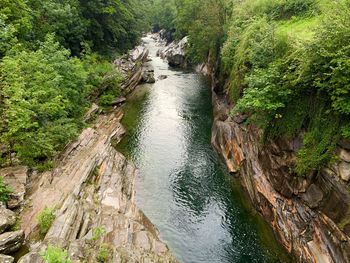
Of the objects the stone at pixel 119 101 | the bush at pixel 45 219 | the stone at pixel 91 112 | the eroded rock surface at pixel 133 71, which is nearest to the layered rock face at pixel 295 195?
the bush at pixel 45 219

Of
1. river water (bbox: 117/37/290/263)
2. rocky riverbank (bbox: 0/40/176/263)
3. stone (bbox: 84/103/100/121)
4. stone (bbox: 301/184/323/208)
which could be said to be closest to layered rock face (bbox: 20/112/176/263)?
rocky riverbank (bbox: 0/40/176/263)

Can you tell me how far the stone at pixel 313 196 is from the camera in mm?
16750

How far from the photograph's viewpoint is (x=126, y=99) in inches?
1762

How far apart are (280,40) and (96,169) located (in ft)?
56.7

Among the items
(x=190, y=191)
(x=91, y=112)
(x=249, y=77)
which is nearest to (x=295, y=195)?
(x=249, y=77)

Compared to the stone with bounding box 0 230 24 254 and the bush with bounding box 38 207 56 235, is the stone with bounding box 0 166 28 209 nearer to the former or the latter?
the bush with bounding box 38 207 56 235

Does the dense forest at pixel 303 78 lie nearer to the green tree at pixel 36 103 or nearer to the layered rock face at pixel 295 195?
the layered rock face at pixel 295 195

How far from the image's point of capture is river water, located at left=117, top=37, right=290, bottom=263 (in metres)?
19.3

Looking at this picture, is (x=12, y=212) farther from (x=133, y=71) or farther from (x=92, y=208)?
(x=133, y=71)

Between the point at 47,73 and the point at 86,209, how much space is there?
13396 mm

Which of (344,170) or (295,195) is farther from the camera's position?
(295,195)

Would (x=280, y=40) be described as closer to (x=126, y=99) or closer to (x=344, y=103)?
(x=344, y=103)

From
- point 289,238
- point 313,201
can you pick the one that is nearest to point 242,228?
point 289,238

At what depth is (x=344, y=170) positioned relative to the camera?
14.9m
